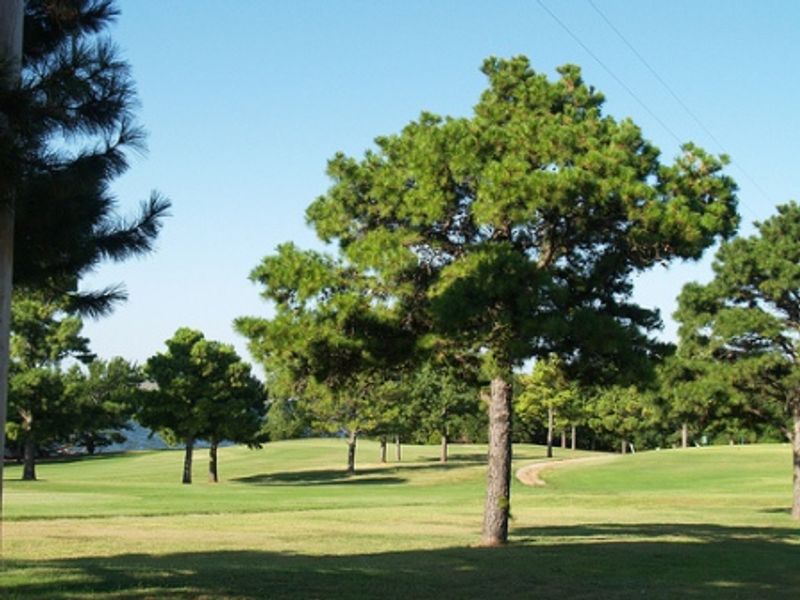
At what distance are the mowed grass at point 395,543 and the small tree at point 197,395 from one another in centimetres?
860

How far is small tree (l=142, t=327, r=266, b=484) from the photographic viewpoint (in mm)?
58875

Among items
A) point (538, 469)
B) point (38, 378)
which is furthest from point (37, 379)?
point (538, 469)

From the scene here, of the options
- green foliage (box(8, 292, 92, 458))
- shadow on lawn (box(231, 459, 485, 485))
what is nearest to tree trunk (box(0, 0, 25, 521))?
green foliage (box(8, 292, 92, 458))

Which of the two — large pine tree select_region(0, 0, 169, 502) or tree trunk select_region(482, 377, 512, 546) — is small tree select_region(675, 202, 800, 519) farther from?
large pine tree select_region(0, 0, 169, 502)

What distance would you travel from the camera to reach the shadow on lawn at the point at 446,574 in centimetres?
1188

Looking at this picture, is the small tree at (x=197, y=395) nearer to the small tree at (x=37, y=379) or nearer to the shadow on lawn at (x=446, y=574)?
the small tree at (x=37, y=379)

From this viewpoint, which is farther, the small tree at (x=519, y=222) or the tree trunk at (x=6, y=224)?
the small tree at (x=519, y=222)

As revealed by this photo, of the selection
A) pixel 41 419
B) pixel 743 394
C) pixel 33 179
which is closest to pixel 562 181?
pixel 33 179

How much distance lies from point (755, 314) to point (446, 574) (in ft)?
59.6

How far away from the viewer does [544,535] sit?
935 inches

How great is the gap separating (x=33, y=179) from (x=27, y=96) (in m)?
0.95

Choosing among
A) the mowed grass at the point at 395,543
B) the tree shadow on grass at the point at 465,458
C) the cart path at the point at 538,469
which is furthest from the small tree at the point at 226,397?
the tree shadow on grass at the point at 465,458

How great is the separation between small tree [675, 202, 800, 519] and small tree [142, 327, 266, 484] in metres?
34.5

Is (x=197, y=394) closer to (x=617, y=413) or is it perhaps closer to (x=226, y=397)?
(x=226, y=397)
